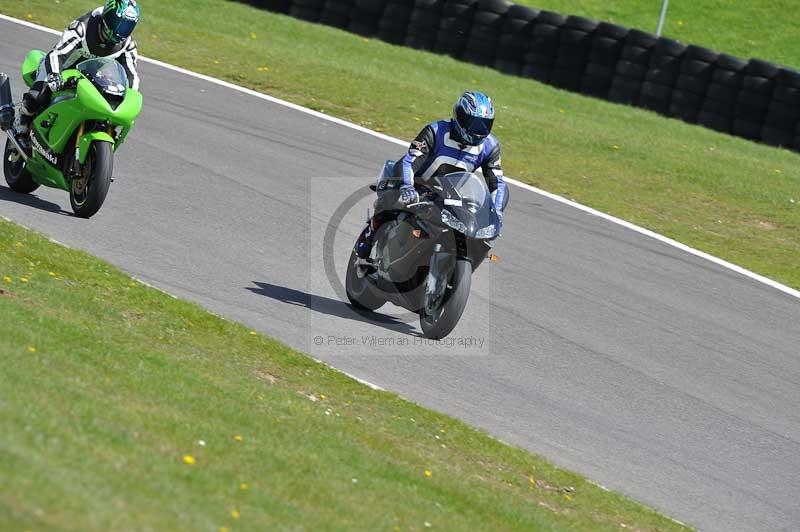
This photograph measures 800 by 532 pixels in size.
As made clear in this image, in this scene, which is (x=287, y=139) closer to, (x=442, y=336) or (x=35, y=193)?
(x=35, y=193)

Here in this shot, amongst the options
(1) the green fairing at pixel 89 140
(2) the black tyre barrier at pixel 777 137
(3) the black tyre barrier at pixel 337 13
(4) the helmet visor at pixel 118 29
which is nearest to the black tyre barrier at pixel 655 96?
(2) the black tyre barrier at pixel 777 137

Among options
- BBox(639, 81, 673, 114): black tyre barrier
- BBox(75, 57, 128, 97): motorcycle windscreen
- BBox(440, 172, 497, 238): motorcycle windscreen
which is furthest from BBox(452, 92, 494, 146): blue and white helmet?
BBox(639, 81, 673, 114): black tyre barrier

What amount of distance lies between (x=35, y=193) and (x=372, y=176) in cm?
412

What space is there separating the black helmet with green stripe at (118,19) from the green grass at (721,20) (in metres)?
19.0

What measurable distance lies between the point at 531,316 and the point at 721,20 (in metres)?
19.6

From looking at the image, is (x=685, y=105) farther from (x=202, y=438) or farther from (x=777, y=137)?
(x=202, y=438)

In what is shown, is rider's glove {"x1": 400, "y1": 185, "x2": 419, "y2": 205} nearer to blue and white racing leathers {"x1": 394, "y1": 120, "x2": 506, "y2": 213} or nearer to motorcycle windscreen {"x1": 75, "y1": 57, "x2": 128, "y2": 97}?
blue and white racing leathers {"x1": 394, "y1": 120, "x2": 506, "y2": 213}

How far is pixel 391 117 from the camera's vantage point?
1739 centimetres

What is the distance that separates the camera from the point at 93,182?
10508 millimetres

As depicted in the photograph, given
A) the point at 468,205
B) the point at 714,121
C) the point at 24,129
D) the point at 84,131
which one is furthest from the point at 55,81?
the point at 714,121

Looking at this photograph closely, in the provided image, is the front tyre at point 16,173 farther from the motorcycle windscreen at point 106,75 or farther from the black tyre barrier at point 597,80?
the black tyre barrier at point 597,80

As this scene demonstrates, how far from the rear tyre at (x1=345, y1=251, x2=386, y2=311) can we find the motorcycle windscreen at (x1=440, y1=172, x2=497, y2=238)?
49.8 inches

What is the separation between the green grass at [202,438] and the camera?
5250 millimetres

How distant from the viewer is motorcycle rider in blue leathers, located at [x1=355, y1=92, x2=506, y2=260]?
973cm
